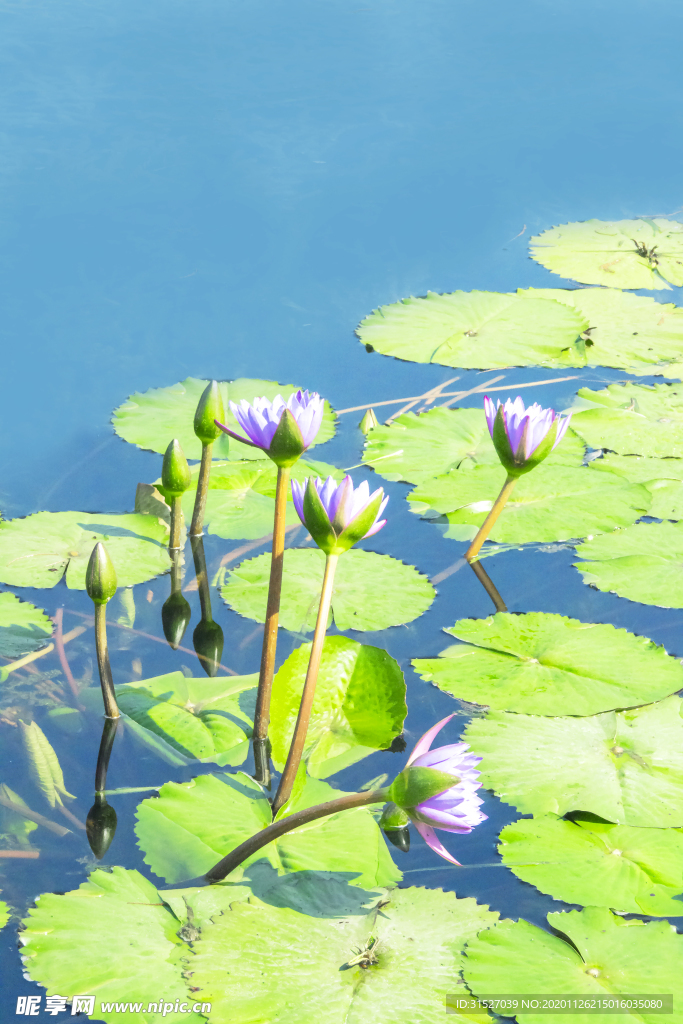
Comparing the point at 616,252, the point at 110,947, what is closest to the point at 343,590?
Answer: the point at 110,947

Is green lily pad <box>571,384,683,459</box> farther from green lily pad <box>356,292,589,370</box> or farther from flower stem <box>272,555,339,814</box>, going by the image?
flower stem <box>272,555,339,814</box>

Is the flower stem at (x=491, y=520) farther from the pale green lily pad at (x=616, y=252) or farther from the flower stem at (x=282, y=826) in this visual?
the pale green lily pad at (x=616, y=252)

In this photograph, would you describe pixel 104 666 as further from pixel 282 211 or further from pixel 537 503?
pixel 282 211

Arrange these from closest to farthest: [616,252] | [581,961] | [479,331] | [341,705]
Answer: [581,961], [341,705], [479,331], [616,252]

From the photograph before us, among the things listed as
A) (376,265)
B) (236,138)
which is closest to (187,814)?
(376,265)

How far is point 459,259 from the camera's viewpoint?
3.59m

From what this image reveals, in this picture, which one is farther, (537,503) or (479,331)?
(479,331)

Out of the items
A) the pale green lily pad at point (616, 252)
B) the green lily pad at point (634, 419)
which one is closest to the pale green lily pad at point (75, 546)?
the green lily pad at point (634, 419)

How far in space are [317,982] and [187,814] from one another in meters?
0.36

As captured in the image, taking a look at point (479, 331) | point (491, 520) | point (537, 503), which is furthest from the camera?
point (479, 331)

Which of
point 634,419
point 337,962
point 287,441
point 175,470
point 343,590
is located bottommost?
point 337,962

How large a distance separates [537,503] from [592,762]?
0.89 m

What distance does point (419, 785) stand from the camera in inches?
43.1

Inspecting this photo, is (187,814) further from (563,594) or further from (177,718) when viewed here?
(563,594)
